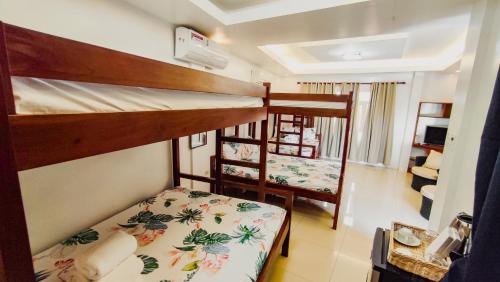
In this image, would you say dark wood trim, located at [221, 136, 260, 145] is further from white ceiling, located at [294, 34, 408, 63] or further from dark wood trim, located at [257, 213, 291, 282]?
white ceiling, located at [294, 34, 408, 63]

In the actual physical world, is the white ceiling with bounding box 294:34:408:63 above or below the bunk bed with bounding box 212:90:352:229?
above

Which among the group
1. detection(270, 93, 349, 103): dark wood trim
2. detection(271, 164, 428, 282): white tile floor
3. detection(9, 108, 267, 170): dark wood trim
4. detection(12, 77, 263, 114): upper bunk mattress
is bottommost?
detection(271, 164, 428, 282): white tile floor

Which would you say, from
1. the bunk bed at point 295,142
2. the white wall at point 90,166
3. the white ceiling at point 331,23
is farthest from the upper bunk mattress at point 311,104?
the white wall at point 90,166

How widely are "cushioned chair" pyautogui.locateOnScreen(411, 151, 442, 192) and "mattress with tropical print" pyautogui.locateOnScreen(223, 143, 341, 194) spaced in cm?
160

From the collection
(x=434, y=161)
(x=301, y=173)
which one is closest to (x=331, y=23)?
(x=301, y=173)

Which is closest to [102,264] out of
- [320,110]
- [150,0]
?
[150,0]

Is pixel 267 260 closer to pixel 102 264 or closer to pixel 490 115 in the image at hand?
pixel 102 264

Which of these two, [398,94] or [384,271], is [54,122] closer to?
[384,271]

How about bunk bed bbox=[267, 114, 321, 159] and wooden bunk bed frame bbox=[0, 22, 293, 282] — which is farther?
bunk bed bbox=[267, 114, 321, 159]

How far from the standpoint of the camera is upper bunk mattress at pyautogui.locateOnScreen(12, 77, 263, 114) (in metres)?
0.55

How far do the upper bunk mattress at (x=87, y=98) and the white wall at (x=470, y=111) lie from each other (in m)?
1.95

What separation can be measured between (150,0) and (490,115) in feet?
6.77

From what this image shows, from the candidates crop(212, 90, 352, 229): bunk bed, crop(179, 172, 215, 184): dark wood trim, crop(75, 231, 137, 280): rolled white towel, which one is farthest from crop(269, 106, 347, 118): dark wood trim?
crop(75, 231, 137, 280): rolled white towel

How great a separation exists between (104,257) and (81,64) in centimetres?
80
